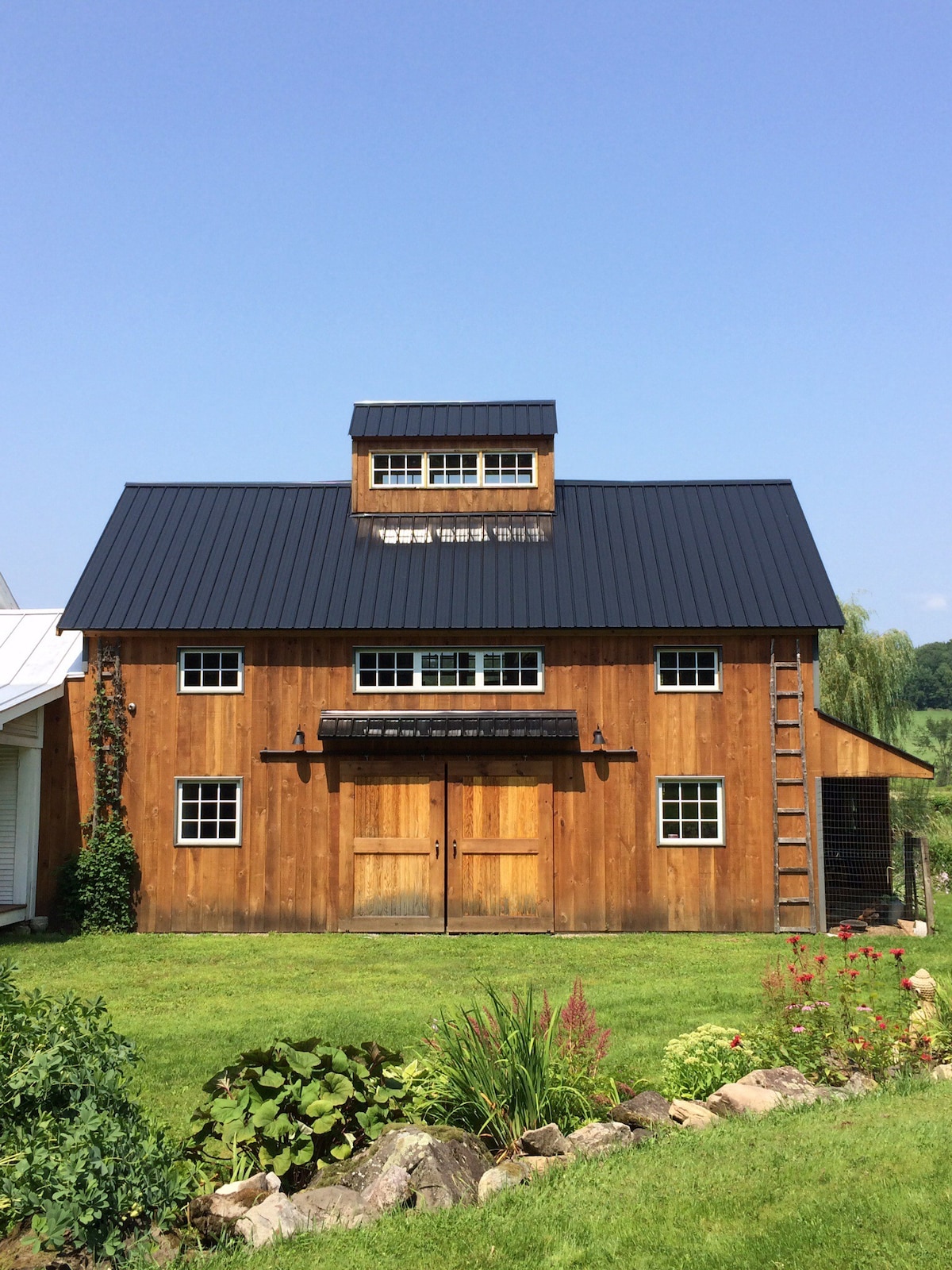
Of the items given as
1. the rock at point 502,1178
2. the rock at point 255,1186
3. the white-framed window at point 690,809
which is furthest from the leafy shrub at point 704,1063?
the white-framed window at point 690,809

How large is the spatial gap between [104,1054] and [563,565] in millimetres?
13762

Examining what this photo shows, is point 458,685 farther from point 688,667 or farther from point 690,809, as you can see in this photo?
point 690,809

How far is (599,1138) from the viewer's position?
20.5 ft

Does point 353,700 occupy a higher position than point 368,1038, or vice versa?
point 353,700

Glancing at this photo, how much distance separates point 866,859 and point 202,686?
1075cm

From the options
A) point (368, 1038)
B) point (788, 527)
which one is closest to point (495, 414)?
point (788, 527)

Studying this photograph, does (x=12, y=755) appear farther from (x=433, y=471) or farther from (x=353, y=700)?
(x=433, y=471)

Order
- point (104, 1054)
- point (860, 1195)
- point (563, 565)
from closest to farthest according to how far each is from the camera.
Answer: point (860, 1195) → point (104, 1054) → point (563, 565)

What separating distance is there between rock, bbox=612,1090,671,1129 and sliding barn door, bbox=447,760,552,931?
33.7 ft

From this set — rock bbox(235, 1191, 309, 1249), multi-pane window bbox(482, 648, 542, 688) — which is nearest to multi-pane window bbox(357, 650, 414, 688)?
multi-pane window bbox(482, 648, 542, 688)

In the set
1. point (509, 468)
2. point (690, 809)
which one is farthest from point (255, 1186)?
point (509, 468)

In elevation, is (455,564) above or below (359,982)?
above

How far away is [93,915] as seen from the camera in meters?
17.2

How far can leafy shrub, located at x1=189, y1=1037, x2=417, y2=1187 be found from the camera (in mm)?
6125
